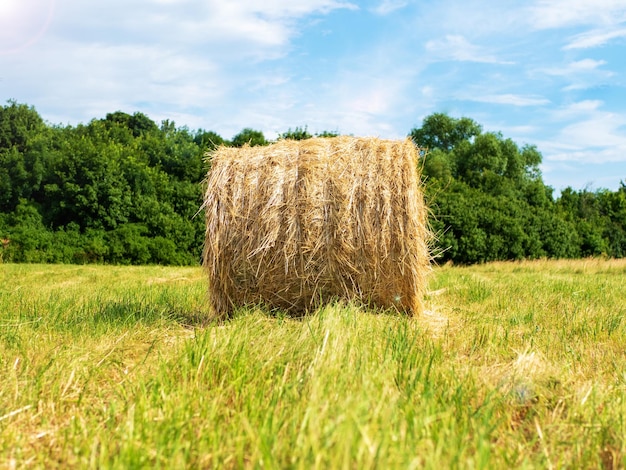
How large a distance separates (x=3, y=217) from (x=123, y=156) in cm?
590

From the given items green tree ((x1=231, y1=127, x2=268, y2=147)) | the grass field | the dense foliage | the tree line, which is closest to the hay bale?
the grass field

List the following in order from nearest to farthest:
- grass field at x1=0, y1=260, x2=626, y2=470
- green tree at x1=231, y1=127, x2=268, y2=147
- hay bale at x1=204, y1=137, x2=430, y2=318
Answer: grass field at x1=0, y1=260, x2=626, y2=470, hay bale at x1=204, y1=137, x2=430, y2=318, green tree at x1=231, y1=127, x2=268, y2=147

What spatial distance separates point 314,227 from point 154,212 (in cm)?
1848

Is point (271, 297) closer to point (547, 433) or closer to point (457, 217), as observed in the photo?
point (547, 433)

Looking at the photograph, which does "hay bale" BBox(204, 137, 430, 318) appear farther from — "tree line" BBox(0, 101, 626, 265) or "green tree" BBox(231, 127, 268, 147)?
"green tree" BBox(231, 127, 268, 147)

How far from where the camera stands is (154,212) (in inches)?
900

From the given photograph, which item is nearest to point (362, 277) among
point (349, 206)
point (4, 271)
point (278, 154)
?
point (349, 206)

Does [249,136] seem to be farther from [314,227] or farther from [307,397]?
[307,397]

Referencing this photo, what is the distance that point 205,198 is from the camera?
5.91 m

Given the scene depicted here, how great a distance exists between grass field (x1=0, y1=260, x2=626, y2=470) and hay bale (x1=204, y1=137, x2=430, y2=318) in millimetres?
781

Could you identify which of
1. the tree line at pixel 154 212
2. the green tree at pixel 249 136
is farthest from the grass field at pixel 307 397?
the green tree at pixel 249 136

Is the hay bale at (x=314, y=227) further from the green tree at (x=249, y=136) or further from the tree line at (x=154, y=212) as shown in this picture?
the green tree at (x=249, y=136)

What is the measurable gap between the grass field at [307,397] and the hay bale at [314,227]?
78cm

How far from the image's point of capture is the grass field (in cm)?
202
